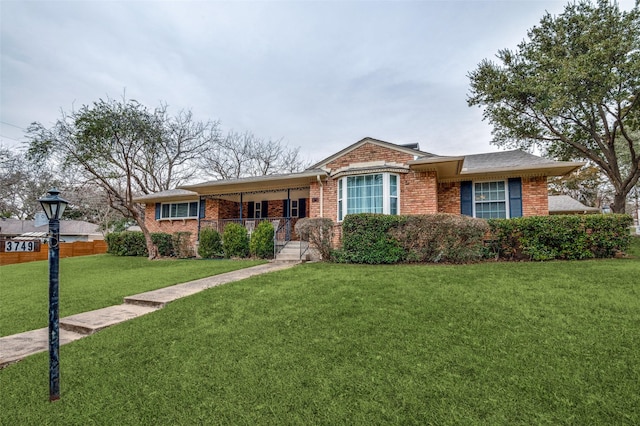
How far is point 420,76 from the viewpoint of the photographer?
13.9 meters

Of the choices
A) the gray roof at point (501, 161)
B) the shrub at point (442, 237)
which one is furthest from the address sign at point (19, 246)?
the gray roof at point (501, 161)

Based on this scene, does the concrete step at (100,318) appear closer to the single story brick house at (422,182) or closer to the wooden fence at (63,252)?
the single story brick house at (422,182)

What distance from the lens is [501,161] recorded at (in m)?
11.4

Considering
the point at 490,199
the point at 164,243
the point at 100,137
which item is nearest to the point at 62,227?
the point at 164,243

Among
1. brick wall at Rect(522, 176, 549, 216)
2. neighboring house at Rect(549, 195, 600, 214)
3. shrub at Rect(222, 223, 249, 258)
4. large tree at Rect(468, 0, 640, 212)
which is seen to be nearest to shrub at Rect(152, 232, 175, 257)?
shrub at Rect(222, 223, 249, 258)

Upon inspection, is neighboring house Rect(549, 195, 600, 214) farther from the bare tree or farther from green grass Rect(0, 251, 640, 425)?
the bare tree

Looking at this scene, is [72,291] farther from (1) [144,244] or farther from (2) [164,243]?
(1) [144,244]

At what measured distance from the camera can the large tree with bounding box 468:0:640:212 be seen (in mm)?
11759

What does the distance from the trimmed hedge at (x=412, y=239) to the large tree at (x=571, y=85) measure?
8.13m

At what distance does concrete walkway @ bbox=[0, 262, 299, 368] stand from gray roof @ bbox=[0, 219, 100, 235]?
32810 millimetres

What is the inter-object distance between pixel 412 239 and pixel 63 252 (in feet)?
76.6

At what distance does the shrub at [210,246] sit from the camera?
41.7 feet

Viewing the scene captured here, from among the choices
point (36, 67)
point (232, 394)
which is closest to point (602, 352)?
point (232, 394)

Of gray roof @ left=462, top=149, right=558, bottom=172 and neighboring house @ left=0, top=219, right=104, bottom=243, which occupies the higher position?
gray roof @ left=462, top=149, right=558, bottom=172
